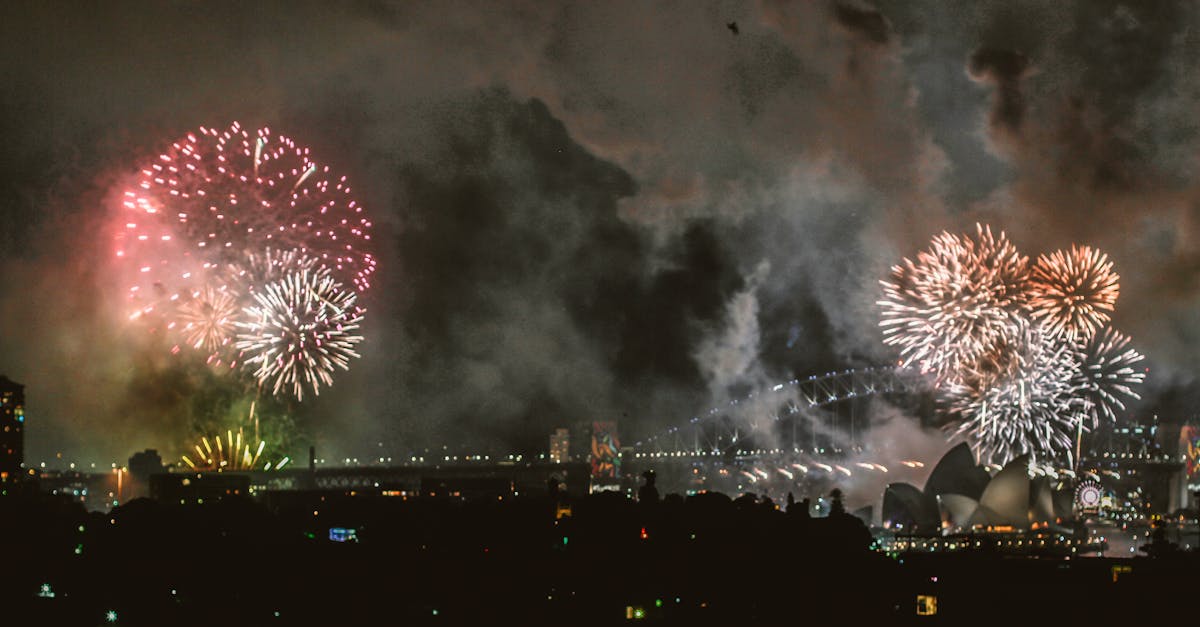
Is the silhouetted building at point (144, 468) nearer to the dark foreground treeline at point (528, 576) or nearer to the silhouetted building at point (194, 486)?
the silhouetted building at point (194, 486)

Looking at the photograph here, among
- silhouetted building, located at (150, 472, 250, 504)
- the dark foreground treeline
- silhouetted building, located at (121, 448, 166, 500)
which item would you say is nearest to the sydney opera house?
the dark foreground treeline

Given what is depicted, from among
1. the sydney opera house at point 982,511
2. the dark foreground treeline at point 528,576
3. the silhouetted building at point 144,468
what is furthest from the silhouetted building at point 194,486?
the sydney opera house at point 982,511

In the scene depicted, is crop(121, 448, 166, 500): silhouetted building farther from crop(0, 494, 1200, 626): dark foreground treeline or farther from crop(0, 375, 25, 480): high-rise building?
crop(0, 494, 1200, 626): dark foreground treeline

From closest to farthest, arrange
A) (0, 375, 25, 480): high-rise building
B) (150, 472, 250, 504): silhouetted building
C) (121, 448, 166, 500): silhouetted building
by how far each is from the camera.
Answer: (150, 472, 250, 504): silhouetted building < (0, 375, 25, 480): high-rise building < (121, 448, 166, 500): silhouetted building

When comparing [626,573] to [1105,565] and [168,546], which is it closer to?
[168,546]

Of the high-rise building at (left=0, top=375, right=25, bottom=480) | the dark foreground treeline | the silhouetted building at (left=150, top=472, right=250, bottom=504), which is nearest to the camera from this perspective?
the dark foreground treeline

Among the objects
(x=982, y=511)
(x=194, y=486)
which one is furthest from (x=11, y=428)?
(x=982, y=511)

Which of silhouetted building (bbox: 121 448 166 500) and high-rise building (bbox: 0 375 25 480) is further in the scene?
silhouetted building (bbox: 121 448 166 500)
